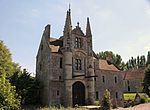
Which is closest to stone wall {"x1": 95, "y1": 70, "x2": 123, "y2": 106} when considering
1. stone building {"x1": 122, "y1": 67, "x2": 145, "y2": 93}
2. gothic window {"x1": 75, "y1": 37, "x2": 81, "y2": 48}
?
gothic window {"x1": 75, "y1": 37, "x2": 81, "y2": 48}

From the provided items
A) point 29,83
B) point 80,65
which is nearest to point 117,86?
point 80,65

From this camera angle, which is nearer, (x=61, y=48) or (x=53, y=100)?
(x=53, y=100)

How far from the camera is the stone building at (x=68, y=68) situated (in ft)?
130

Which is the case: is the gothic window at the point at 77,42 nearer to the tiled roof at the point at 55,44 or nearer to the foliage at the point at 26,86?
the tiled roof at the point at 55,44

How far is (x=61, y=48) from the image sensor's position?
41.8 m

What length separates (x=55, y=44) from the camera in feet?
139

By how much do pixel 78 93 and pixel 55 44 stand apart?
9.65 meters

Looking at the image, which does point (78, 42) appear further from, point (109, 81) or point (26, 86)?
point (26, 86)

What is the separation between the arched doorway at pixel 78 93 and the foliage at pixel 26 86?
6255 millimetres

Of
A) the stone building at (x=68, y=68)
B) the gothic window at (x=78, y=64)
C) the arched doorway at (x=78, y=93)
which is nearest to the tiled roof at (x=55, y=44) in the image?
the stone building at (x=68, y=68)

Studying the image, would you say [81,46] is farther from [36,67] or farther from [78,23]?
[36,67]

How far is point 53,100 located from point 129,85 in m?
53.3

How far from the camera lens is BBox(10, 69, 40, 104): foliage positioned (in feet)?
123

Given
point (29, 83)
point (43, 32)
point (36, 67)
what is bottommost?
point (29, 83)
